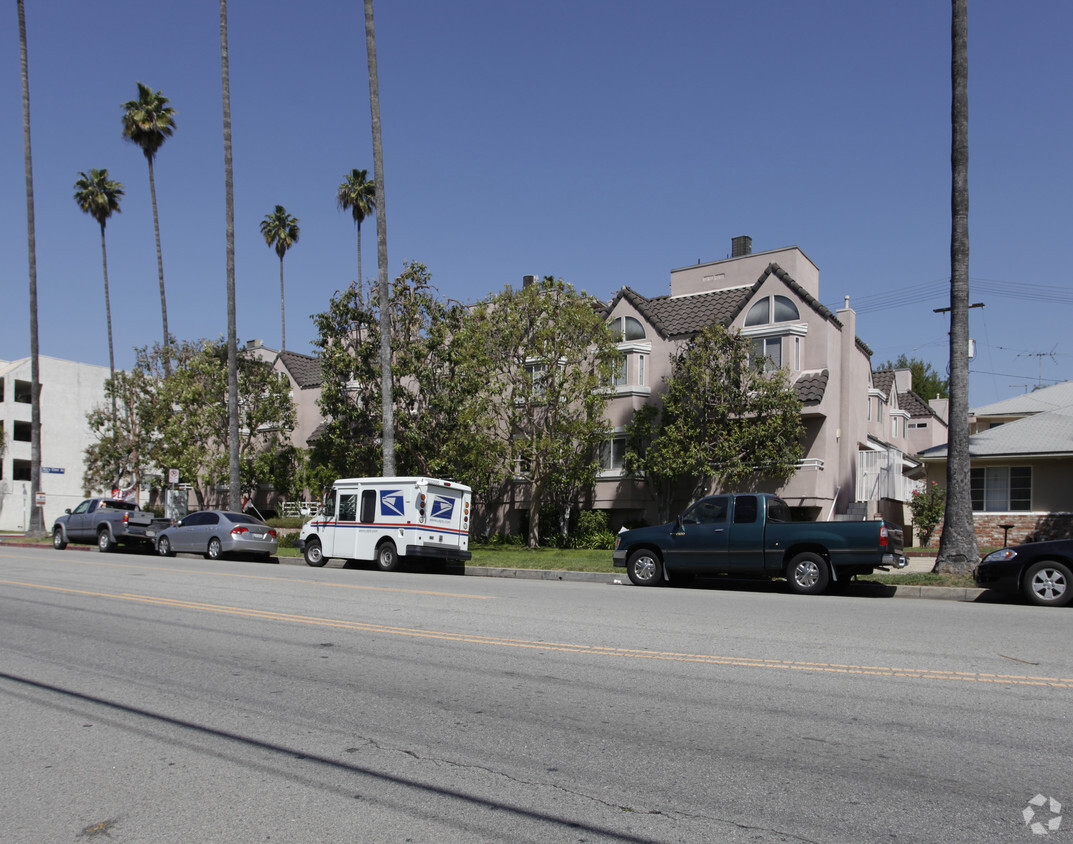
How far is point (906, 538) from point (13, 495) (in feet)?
166

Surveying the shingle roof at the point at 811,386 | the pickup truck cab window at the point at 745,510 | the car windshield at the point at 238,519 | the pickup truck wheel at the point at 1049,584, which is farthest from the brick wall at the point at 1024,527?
the car windshield at the point at 238,519

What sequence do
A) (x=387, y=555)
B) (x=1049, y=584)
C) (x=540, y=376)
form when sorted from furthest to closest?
(x=540, y=376), (x=387, y=555), (x=1049, y=584)

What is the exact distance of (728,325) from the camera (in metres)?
27.8

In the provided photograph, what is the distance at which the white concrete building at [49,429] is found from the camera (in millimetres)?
53719

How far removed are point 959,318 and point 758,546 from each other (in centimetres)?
590

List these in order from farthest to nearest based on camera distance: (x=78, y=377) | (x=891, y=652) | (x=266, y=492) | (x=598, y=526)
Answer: (x=78, y=377) → (x=266, y=492) → (x=598, y=526) → (x=891, y=652)

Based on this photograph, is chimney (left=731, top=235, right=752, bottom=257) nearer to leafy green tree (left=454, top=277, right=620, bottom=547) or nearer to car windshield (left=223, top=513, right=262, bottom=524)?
leafy green tree (left=454, top=277, right=620, bottom=547)

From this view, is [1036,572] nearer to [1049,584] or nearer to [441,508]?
[1049,584]

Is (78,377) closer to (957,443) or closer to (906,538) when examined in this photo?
(906,538)

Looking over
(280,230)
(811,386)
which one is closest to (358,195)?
(280,230)

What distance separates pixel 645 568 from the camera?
16.8 m

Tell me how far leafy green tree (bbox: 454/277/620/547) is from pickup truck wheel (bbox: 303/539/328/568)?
621 cm

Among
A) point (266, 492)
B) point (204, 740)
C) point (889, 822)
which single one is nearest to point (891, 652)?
point (889, 822)

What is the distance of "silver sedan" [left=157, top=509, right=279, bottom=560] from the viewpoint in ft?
84.1
